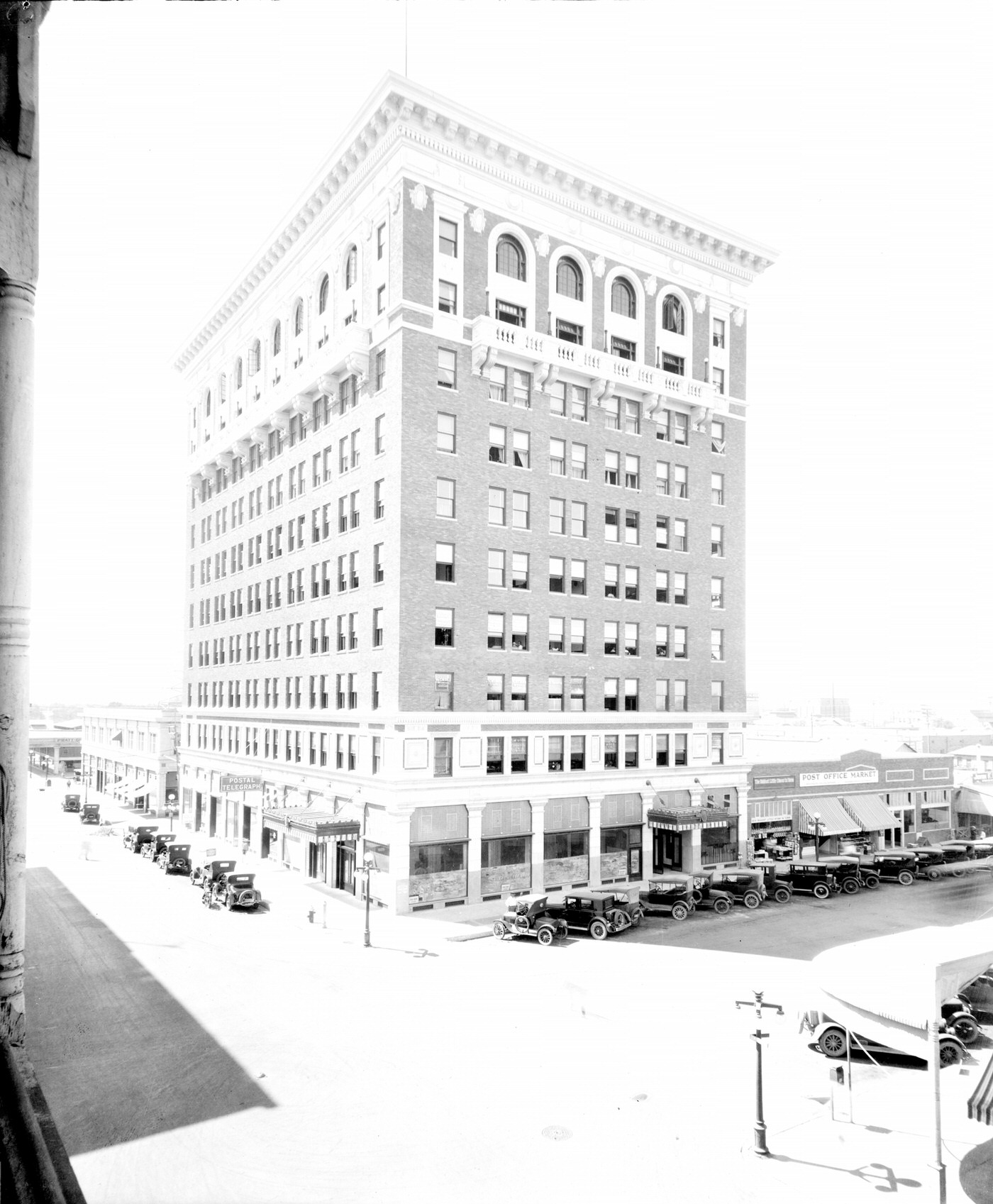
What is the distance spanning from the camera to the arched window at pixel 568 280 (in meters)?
46.5

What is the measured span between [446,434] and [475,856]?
66.0 ft

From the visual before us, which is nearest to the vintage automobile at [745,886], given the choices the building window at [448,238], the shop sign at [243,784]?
the shop sign at [243,784]

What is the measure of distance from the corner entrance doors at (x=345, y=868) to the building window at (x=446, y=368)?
23.1 m

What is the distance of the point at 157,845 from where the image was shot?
52.1 m

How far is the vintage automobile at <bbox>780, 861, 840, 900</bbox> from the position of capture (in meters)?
42.4

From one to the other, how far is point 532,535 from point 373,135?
825 inches

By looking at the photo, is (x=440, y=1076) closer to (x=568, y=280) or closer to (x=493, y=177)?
(x=568, y=280)

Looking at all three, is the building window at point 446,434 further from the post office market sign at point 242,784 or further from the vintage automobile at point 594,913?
the post office market sign at point 242,784

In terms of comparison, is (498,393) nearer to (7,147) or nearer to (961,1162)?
(961,1162)

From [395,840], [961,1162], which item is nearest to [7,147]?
[961,1162]

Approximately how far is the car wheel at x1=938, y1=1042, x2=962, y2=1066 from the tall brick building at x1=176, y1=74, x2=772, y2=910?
22.7 m

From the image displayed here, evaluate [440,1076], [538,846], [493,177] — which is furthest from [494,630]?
[440,1076]

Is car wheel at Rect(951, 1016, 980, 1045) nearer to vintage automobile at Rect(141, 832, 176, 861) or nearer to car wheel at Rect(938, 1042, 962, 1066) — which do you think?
car wheel at Rect(938, 1042, 962, 1066)

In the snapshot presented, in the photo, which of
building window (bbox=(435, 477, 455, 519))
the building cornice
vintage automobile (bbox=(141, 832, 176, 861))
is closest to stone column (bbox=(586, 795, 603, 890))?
building window (bbox=(435, 477, 455, 519))
